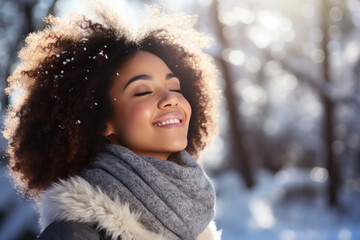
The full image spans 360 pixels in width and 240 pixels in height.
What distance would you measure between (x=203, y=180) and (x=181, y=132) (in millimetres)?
300

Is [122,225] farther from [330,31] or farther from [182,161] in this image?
[330,31]

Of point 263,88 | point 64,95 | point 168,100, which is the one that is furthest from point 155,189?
point 263,88

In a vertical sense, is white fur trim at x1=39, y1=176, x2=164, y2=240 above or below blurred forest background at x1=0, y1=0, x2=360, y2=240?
below

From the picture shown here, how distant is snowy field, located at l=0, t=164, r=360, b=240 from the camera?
612 centimetres

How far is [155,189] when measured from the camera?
1.82 m

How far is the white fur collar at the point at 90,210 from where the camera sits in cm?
162

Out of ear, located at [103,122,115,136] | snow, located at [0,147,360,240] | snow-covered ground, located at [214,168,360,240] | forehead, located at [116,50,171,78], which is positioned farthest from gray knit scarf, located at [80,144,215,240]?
snow-covered ground, located at [214,168,360,240]

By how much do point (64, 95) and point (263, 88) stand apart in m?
15.2

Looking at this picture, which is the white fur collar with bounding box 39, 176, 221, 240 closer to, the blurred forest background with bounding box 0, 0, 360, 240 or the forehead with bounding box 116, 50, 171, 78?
the forehead with bounding box 116, 50, 171, 78

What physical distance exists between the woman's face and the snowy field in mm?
4338

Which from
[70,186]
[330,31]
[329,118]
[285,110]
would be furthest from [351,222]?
[285,110]

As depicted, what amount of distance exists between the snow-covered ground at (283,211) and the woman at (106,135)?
6028mm

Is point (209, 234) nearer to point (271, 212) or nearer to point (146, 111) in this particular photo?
point (146, 111)

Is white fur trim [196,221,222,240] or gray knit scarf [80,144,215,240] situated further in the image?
white fur trim [196,221,222,240]
